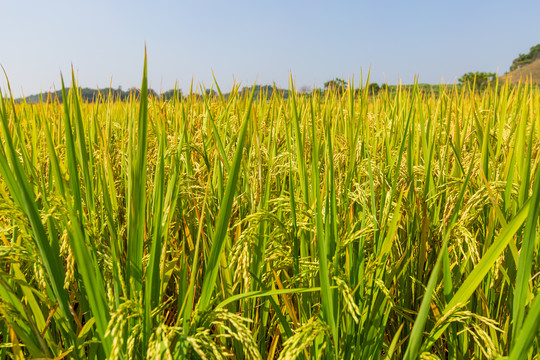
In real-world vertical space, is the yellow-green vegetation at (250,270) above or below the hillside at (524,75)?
below

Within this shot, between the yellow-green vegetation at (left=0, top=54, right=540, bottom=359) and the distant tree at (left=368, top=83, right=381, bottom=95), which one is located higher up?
the distant tree at (left=368, top=83, right=381, bottom=95)

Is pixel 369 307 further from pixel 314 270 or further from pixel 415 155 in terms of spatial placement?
pixel 415 155

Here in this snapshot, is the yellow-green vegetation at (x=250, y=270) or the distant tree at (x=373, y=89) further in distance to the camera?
the distant tree at (x=373, y=89)

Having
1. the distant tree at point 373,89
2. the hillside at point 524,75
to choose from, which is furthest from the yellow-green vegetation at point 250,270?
the hillside at point 524,75

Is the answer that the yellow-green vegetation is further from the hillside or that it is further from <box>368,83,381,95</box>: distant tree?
the hillside

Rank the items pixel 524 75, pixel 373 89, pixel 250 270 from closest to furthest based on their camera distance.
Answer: pixel 250 270 → pixel 373 89 → pixel 524 75

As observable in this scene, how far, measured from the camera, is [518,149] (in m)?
1.21

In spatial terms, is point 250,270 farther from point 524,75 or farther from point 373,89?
point 524,75

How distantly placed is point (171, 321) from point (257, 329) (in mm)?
283

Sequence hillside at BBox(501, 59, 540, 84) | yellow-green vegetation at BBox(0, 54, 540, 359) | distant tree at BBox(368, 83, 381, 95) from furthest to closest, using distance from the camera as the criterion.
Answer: distant tree at BBox(368, 83, 381, 95), hillside at BBox(501, 59, 540, 84), yellow-green vegetation at BBox(0, 54, 540, 359)

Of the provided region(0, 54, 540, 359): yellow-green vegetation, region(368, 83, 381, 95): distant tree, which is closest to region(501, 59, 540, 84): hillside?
region(368, 83, 381, 95): distant tree

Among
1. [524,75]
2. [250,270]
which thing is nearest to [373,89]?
[250,270]

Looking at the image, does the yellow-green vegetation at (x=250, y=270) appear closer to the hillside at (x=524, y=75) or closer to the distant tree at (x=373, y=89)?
the distant tree at (x=373, y=89)

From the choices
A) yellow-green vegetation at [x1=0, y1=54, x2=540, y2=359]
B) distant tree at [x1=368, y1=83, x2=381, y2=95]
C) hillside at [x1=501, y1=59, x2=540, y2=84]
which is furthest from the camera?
distant tree at [x1=368, y1=83, x2=381, y2=95]
